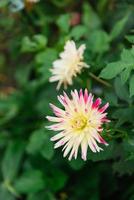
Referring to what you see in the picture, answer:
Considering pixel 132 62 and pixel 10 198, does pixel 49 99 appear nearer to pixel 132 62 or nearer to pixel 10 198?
pixel 10 198

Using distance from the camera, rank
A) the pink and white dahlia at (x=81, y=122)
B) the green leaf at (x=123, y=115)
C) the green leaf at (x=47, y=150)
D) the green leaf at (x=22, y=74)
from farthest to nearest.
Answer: the green leaf at (x=22, y=74) < the green leaf at (x=47, y=150) < the green leaf at (x=123, y=115) < the pink and white dahlia at (x=81, y=122)

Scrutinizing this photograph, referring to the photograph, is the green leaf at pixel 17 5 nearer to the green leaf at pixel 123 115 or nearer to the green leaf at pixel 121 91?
the green leaf at pixel 121 91

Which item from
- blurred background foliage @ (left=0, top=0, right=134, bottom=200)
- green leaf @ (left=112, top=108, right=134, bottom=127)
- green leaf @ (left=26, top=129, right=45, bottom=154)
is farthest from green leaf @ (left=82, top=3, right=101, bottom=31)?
green leaf @ (left=112, top=108, right=134, bottom=127)

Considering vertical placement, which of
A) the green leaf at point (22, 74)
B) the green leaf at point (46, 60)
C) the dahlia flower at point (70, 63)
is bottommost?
the dahlia flower at point (70, 63)

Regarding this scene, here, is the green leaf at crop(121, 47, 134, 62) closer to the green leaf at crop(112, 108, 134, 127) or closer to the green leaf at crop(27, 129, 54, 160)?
the green leaf at crop(112, 108, 134, 127)

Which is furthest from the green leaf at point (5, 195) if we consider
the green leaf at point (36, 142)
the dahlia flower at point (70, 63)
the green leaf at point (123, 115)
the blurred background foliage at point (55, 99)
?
the green leaf at point (123, 115)

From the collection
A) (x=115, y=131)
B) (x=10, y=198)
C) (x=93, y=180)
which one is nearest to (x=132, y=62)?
(x=115, y=131)

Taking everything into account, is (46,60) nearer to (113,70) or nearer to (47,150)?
Answer: (47,150)

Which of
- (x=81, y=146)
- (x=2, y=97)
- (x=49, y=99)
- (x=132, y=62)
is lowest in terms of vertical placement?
(x=81, y=146)
